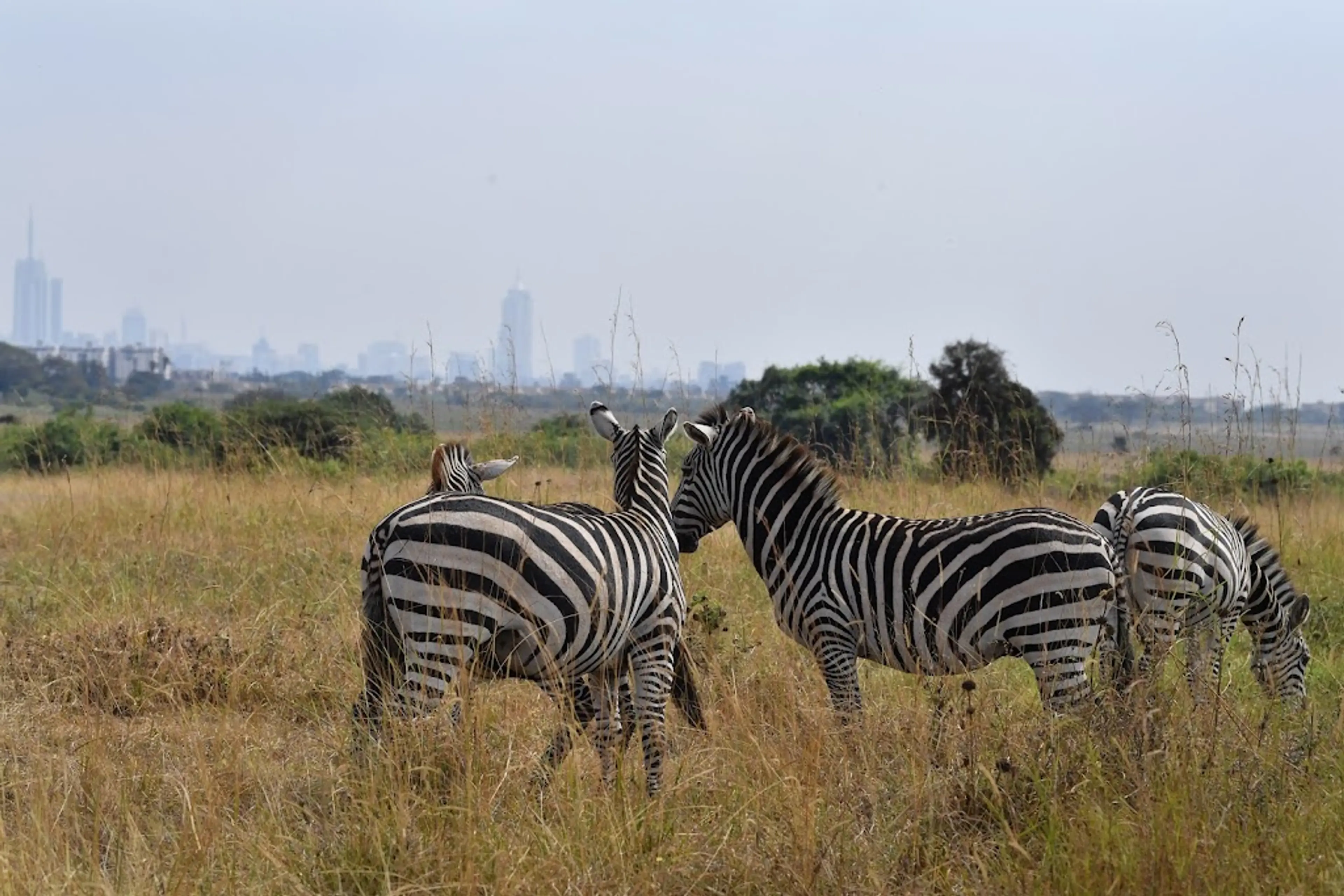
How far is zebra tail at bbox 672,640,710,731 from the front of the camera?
5.41m

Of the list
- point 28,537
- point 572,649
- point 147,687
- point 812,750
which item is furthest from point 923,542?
point 28,537

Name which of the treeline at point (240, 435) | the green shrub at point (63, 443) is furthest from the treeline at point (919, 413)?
the green shrub at point (63, 443)

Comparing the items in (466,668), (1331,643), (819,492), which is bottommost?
(1331,643)

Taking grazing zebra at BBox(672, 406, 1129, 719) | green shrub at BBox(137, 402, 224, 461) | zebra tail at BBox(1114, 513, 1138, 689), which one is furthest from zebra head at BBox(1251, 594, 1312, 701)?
green shrub at BBox(137, 402, 224, 461)

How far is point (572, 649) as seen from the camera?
14.6ft

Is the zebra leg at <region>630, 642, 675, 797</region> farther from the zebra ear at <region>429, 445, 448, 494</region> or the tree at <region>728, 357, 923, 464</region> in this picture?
the tree at <region>728, 357, 923, 464</region>

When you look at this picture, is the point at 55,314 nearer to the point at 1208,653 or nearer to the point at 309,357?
the point at 309,357

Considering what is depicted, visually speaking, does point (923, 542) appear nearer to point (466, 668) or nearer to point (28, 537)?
point (466, 668)

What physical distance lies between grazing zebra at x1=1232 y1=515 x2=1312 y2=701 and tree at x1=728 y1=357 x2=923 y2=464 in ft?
33.9

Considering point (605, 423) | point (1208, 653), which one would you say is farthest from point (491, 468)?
point (1208, 653)

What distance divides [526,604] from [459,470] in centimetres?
224

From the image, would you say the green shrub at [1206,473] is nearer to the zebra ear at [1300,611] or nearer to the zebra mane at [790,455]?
the zebra ear at [1300,611]

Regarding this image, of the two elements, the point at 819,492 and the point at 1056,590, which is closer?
the point at 1056,590

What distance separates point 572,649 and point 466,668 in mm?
392
